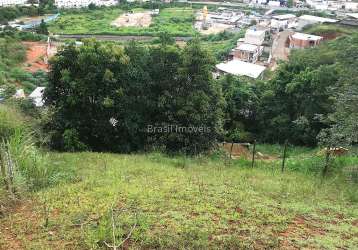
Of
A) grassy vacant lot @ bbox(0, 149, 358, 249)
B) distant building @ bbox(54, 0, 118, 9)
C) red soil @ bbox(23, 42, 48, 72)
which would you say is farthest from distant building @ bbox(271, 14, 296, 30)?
grassy vacant lot @ bbox(0, 149, 358, 249)

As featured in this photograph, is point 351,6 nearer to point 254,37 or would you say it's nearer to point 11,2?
point 254,37

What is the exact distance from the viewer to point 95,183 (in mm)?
7352

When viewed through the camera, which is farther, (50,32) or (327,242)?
(50,32)

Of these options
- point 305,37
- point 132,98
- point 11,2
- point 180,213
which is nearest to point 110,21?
point 11,2

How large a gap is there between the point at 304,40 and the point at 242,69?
9.69 meters

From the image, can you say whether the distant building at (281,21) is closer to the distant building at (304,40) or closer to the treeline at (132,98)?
the distant building at (304,40)

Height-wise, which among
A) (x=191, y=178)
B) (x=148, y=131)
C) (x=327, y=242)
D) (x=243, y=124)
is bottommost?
(x=243, y=124)

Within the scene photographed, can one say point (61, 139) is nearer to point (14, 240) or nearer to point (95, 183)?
point (95, 183)

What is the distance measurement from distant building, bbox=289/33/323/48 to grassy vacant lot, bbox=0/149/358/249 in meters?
30.5

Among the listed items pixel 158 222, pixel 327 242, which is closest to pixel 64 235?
pixel 158 222

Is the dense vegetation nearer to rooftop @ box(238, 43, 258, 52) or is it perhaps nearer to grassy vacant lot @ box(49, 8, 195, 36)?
rooftop @ box(238, 43, 258, 52)

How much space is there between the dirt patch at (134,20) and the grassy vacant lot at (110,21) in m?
0.76

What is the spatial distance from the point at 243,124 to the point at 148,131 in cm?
756

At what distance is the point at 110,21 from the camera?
50781mm
